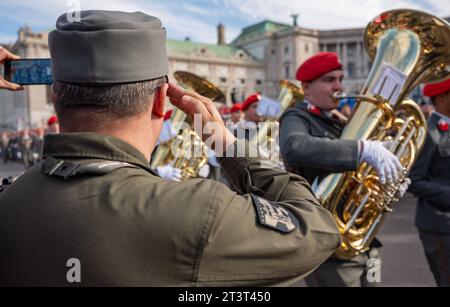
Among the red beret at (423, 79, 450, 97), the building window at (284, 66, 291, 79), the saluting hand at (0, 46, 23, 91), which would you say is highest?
the building window at (284, 66, 291, 79)

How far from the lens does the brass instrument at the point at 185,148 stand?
4.57m

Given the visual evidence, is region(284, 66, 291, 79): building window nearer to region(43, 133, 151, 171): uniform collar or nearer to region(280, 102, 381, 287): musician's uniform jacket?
region(280, 102, 381, 287): musician's uniform jacket

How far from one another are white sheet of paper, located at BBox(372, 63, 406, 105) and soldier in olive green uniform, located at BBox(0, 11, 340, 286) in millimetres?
1770

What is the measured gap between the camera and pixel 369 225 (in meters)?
2.68

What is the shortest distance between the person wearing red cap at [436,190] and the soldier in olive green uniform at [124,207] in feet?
7.44

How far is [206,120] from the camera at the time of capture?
3.84ft

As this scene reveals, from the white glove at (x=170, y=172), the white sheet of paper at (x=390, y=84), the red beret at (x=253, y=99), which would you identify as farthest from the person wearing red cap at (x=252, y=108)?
the white sheet of paper at (x=390, y=84)

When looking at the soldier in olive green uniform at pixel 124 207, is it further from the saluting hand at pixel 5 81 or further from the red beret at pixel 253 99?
the red beret at pixel 253 99

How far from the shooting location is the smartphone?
1.27 meters

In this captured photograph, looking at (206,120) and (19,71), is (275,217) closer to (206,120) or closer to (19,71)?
(206,120)

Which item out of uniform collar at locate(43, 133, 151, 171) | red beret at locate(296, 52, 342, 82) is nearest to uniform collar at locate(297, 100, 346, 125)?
red beret at locate(296, 52, 342, 82)

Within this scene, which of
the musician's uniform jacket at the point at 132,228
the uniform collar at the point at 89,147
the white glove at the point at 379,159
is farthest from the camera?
the white glove at the point at 379,159

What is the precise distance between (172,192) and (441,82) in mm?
2865

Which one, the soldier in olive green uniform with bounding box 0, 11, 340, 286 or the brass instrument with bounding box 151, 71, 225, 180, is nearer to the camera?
the soldier in olive green uniform with bounding box 0, 11, 340, 286
